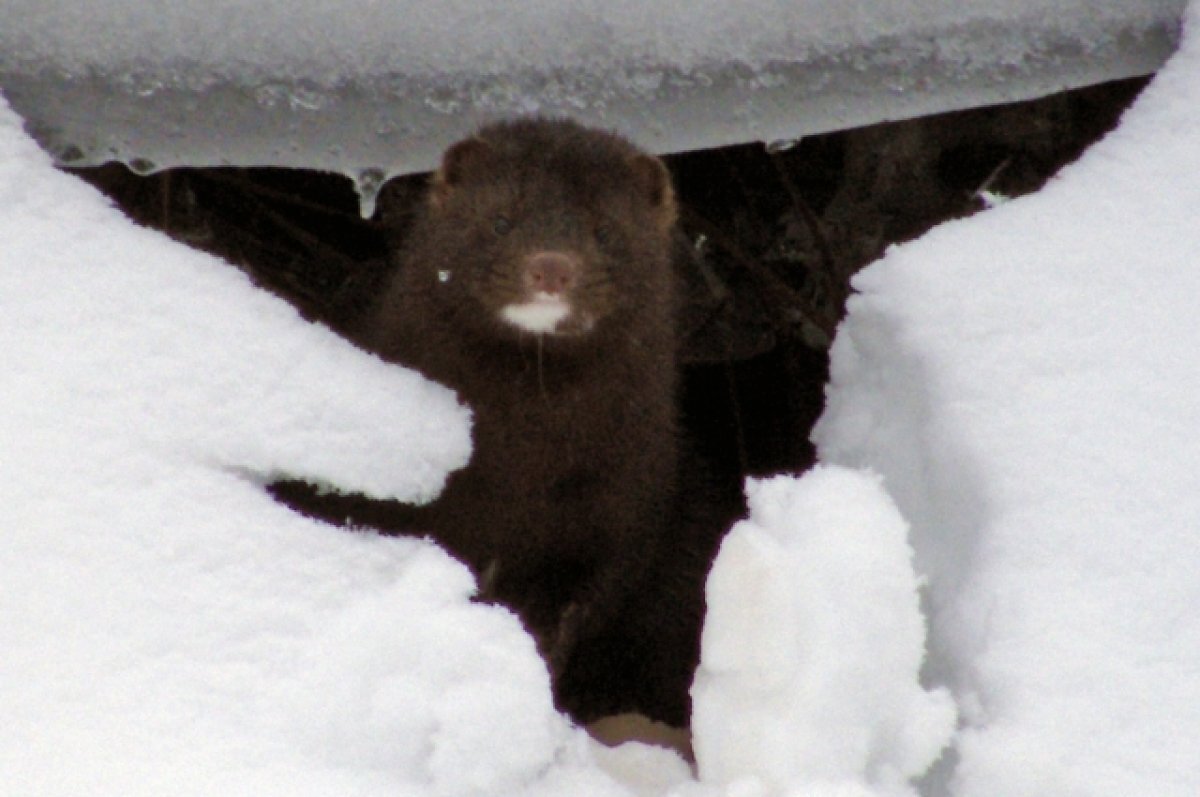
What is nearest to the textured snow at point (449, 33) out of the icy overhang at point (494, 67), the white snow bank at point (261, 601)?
the icy overhang at point (494, 67)

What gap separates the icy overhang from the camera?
276cm

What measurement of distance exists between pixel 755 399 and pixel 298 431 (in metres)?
2.82

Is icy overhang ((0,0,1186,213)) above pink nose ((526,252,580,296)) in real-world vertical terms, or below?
above

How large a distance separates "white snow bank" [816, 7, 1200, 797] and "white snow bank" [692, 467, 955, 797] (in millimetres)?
100

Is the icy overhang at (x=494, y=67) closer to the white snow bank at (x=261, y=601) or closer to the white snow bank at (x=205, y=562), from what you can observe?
the white snow bank at (x=205, y=562)

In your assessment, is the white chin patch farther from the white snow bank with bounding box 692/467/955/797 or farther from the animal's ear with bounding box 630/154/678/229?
the white snow bank with bounding box 692/467/955/797

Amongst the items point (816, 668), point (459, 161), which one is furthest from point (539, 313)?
point (816, 668)

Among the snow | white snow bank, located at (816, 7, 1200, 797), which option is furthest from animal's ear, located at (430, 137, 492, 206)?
white snow bank, located at (816, 7, 1200, 797)

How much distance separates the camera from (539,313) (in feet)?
10.3

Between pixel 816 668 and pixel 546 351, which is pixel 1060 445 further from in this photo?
pixel 546 351

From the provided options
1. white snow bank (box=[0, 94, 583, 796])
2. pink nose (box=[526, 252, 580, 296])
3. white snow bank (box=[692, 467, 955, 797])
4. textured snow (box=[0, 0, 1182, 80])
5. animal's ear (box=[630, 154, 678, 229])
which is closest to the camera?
white snow bank (box=[0, 94, 583, 796])

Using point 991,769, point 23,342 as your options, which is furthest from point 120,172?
point 991,769

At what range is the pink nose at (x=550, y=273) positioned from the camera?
3.09 m

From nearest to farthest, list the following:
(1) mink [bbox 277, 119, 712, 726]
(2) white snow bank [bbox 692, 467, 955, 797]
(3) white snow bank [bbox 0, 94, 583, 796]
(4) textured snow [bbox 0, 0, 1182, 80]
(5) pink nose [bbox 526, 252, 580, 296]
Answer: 1. (3) white snow bank [bbox 0, 94, 583, 796]
2. (2) white snow bank [bbox 692, 467, 955, 797]
3. (4) textured snow [bbox 0, 0, 1182, 80]
4. (5) pink nose [bbox 526, 252, 580, 296]
5. (1) mink [bbox 277, 119, 712, 726]
